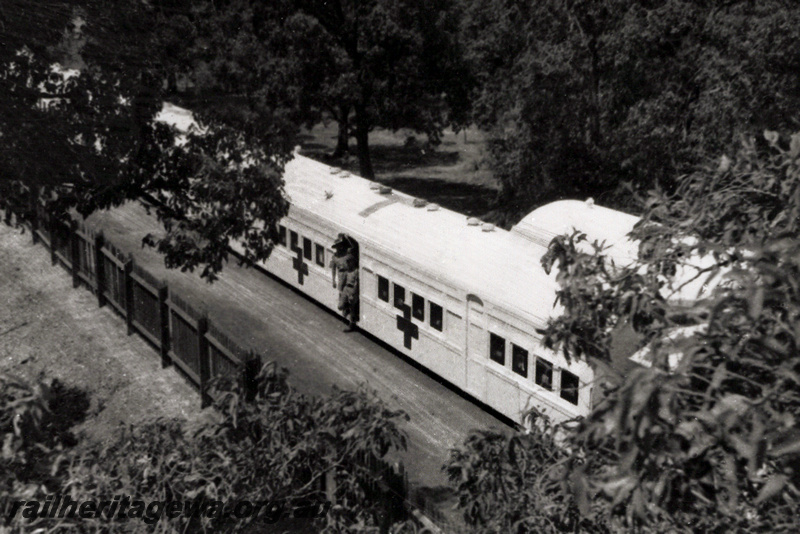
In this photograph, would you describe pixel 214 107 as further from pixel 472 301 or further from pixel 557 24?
pixel 557 24

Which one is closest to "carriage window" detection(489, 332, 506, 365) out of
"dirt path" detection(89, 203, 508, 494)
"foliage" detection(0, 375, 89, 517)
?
"dirt path" detection(89, 203, 508, 494)

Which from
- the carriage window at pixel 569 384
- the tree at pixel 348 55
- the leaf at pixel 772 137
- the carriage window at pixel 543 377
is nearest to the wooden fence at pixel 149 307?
the carriage window at pixel 543 377

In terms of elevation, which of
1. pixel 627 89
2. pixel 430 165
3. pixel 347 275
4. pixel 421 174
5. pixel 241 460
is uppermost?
pixel 627 89

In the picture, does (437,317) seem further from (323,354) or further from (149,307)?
(149,307)

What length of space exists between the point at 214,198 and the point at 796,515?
960 centimetres

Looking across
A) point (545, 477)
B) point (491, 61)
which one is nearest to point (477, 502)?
point (545, 477)

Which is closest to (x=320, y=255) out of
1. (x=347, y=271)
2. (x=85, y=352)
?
(x=347, y=271)

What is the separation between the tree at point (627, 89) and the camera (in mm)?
16516

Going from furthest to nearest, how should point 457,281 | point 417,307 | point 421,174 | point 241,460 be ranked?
point 421,174, point 417,307, point 457,281, point 241,460

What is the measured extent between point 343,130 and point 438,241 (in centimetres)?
1617

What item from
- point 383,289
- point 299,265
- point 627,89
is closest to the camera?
point 383,289

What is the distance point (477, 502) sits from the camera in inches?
220

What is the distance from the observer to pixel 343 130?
29609 millimetres

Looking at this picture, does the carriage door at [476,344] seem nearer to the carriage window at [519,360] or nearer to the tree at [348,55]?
the carriage window at [519,360]
